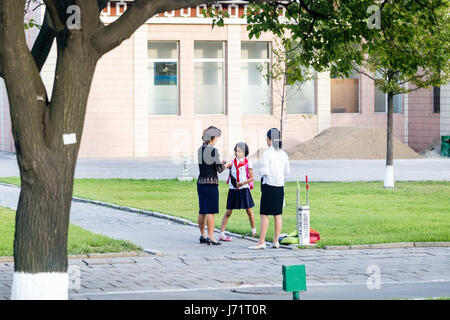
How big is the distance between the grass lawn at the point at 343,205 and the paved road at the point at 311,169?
8.24 ft

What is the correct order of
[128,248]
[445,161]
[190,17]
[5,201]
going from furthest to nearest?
Result: [190,17], [445,161], [5,201], [128,248]

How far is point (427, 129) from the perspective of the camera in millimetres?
46156

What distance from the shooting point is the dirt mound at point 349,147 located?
41188 millimetres

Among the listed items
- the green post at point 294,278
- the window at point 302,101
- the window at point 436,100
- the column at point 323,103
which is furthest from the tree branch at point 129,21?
the window at point 436,100

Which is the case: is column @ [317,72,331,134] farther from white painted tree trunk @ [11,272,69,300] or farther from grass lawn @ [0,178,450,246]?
white painted tree trunk @ [11,272,69,300]

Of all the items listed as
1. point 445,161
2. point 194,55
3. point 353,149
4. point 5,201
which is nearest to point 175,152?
point 194,55

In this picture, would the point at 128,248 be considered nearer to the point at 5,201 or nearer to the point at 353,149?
the point at 5,201

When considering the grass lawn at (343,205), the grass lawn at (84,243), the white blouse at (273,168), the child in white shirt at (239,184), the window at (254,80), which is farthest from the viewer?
the window at (254,80)

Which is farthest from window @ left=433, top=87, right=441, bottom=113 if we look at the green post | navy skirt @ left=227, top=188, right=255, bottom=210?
the green post

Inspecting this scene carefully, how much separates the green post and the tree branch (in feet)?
9.63

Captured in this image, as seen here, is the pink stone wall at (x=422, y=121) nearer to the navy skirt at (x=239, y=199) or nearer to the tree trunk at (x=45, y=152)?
the navy skirt at (x=239, y=199)

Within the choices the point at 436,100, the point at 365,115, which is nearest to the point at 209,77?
the point at 365,115

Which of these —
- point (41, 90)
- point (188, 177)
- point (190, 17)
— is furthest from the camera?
point (190, 17)

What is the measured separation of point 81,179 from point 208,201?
14.6m
